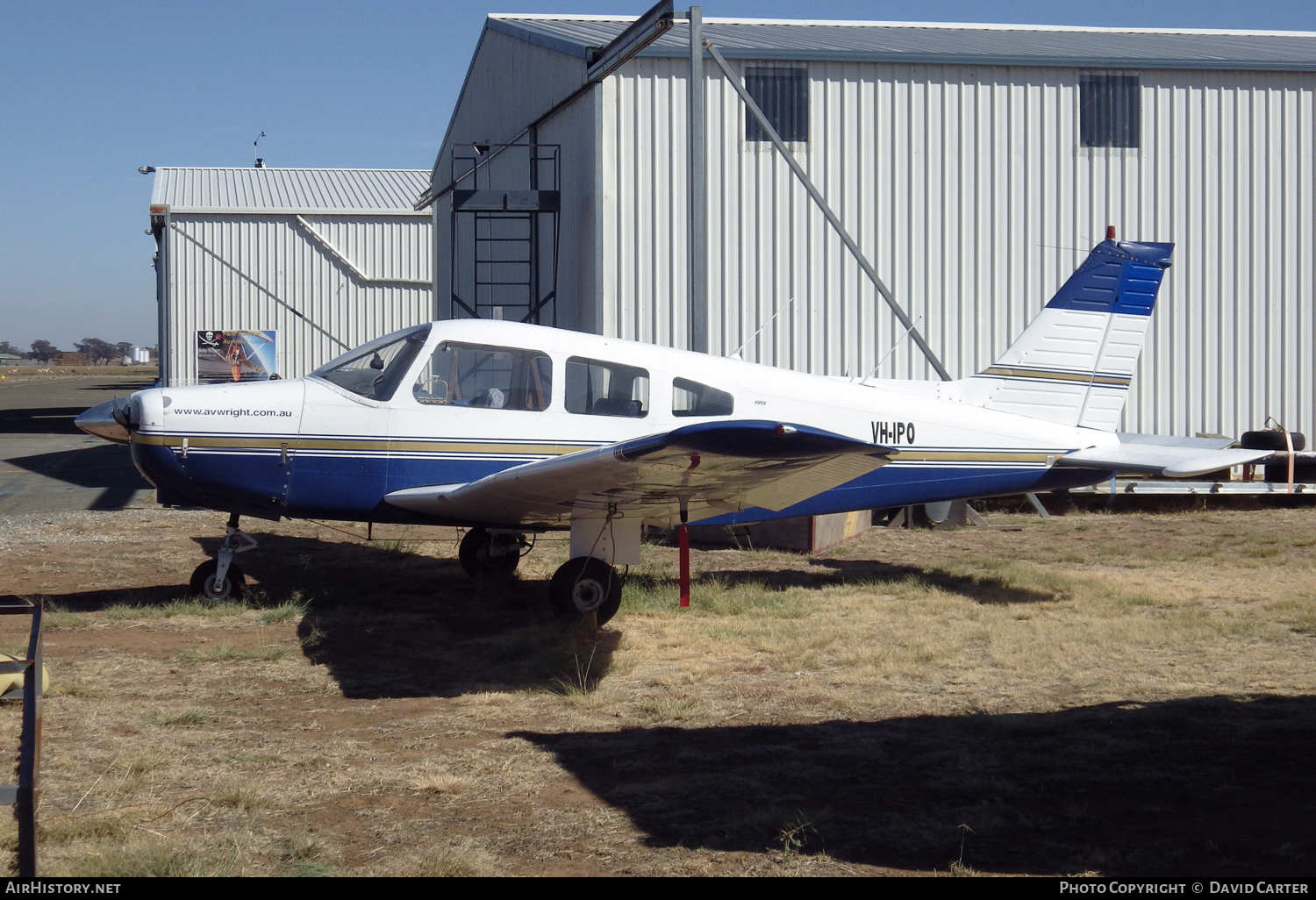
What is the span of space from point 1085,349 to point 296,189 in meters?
31.8

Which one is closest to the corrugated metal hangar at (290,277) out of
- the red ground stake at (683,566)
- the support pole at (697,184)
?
the support pole at (697,184)

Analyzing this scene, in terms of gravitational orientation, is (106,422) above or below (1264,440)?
above

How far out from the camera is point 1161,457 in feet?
26.2

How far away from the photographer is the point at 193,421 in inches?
283

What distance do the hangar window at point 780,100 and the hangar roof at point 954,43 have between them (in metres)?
0.20

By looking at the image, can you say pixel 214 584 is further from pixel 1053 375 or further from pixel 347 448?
pixel 1053 375

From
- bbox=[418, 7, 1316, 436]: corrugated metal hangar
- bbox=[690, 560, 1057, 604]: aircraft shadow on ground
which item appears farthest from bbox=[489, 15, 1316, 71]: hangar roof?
bbox=[690, 560, 1057, 604]: aircraft shadow on ground

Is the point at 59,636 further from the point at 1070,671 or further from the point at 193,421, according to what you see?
the point at 1070,671

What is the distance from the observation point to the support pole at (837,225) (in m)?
12.5

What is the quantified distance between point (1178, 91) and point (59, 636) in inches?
554

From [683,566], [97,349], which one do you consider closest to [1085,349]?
[683,566]

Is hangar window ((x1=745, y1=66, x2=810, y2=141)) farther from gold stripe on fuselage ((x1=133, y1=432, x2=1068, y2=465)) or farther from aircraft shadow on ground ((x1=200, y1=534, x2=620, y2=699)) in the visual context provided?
gold stripe on fuselage ((x1=133, y1=432, x2=1068, y2=465))

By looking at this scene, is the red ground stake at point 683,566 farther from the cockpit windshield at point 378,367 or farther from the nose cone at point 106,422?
the nose cone at point 106,422

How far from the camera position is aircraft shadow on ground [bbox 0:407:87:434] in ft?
85.9
